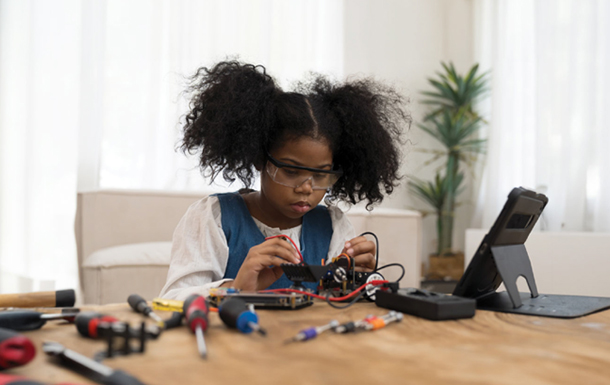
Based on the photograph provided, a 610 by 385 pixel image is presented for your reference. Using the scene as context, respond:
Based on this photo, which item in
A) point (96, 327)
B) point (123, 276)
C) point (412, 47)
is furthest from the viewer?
point (412, 47)

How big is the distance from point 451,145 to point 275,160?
3323mm

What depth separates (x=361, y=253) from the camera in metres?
1.24

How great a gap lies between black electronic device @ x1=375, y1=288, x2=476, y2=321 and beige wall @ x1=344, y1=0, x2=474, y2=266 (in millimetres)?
3818

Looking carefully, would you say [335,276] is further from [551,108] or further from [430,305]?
[551,108]

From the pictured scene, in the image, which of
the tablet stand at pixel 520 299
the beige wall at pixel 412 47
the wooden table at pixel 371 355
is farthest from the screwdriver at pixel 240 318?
the beige wall at pixel 412 47

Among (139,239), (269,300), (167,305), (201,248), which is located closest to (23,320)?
(167,305)

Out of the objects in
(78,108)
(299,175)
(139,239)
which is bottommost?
(139,239)

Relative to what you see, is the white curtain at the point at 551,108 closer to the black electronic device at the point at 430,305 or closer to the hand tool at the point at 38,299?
the black electronic device at the point at 430,305

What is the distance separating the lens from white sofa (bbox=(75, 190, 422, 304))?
103 inches

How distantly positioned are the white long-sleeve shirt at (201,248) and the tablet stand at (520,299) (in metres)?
0.62

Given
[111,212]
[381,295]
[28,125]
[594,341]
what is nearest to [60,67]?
[28,125]

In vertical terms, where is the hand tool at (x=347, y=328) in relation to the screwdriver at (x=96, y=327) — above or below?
below

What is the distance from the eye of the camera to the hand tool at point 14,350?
0.53 meters

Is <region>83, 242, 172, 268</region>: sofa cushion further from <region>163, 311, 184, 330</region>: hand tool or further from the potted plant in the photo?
the potted plant
